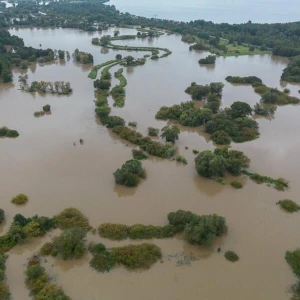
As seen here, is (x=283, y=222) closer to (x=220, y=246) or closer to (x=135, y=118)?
(x=220, y=246)

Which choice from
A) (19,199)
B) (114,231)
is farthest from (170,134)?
(19,199)

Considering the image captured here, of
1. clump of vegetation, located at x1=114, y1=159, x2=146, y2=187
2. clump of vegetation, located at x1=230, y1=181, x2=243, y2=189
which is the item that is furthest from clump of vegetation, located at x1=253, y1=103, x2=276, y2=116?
clump of vegetation, located at x1=114, y1=159, x2=146, y2=187

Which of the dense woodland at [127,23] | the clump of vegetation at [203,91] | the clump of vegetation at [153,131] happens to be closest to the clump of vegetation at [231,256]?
the clump of vegetation at [153,131]

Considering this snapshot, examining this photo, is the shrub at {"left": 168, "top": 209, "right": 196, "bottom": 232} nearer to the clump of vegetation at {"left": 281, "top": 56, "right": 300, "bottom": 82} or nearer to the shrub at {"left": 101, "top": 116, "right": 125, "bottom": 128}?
the shrub at {"left": 101, "top": 116, "right": 125, "bottom": 128}

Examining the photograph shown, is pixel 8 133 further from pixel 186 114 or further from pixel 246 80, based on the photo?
pixel 246 80

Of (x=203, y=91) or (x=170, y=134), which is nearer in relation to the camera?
(x=170, y=134)

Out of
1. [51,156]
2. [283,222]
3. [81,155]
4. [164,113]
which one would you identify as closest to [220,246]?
[283,222]

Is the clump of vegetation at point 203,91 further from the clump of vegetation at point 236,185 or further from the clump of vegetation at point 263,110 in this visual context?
the clump of vegetation at point 236,185
